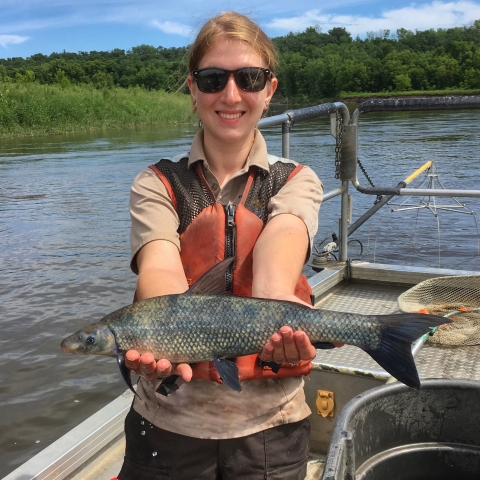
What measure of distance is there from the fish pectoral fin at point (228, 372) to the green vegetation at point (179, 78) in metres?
1.62

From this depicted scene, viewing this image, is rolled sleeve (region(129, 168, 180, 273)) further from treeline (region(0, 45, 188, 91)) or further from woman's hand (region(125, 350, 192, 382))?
treeline (region(0, 45, 188, 91))

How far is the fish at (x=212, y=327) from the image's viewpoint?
2260 millimetres

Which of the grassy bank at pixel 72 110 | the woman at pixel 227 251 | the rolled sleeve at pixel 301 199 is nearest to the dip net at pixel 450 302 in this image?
the rolled sleeve at pixel 301 199

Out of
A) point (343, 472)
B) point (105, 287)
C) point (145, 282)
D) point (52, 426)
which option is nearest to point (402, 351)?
point (343, 472)

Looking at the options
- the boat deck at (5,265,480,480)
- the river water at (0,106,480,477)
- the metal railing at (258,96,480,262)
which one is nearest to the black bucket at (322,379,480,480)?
the boat deck at (5,265,480,480)

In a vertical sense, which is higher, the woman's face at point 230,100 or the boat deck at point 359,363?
the woman's face at point 230,100

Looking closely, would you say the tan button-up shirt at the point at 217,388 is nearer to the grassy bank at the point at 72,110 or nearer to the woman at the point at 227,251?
the woman at the point at 227,251

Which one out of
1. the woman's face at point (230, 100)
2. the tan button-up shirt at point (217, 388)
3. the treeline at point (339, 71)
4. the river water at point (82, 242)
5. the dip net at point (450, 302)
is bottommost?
the river water at point (82, 242)

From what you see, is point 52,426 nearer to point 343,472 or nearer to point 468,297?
point 468,297

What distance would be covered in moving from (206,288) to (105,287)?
8.02 meters

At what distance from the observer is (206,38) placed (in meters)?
2.61

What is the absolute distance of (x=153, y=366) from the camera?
2.23m

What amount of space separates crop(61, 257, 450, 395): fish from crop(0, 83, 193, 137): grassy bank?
35066 millimetres

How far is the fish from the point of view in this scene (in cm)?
226
